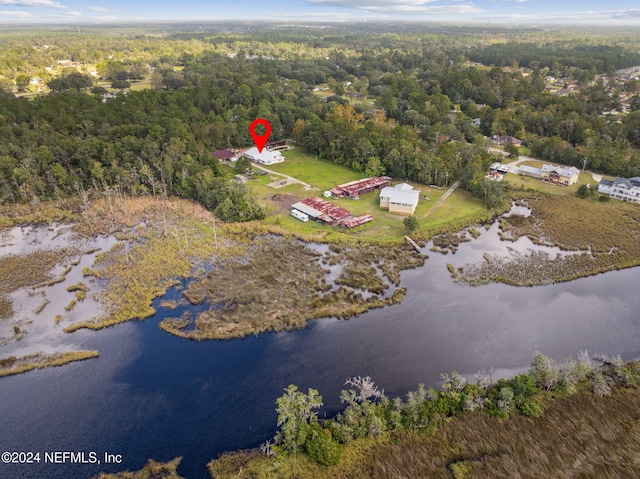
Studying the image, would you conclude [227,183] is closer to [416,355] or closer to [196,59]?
[416,355]

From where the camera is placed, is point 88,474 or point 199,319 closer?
point 88,474

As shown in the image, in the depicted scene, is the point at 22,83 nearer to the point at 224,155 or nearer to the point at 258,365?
the point at 224,155

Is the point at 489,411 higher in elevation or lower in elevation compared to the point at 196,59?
lower

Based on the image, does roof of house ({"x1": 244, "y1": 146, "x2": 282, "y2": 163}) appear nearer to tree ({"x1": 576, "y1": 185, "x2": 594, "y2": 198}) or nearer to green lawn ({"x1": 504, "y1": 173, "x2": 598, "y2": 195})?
green lawn ({"x1": 504, "y1": 173, "x2": 598, "y2": 195})

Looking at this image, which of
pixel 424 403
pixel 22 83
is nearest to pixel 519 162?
pixel 424 403

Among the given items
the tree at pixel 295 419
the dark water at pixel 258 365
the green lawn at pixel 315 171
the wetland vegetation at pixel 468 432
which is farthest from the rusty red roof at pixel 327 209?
the tree at pixel 295 419

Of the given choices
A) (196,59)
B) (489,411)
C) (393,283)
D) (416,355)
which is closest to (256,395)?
(416,355)
